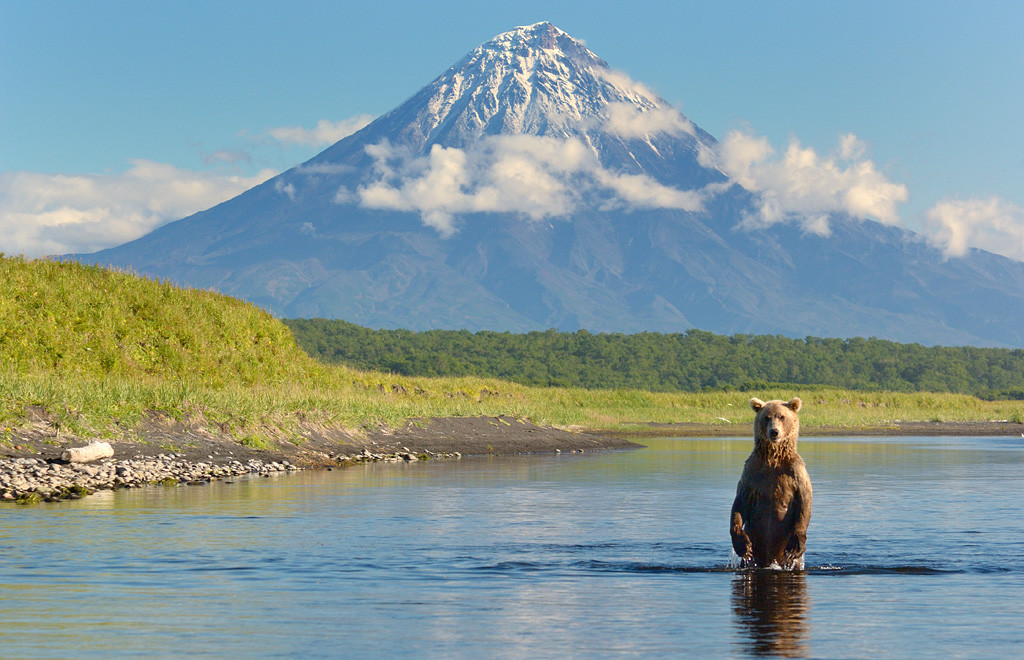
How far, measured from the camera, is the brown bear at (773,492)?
48.5 feet

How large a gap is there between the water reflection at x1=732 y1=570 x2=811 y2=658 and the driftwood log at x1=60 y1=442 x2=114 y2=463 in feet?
53.4

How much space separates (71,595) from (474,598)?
4.31 m

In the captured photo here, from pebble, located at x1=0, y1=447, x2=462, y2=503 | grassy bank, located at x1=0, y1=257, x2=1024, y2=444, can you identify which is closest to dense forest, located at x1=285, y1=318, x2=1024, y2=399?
grassy bank, located at x1=0, y1=257, x2=1024, y2=444

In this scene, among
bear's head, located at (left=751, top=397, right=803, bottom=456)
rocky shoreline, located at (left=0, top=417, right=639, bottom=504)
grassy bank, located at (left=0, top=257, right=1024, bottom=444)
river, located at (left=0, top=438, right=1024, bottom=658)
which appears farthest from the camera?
grassy bank, located at (left=0, top=257, right=1024, bottom=444)

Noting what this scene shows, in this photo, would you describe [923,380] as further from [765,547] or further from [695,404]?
[765,547]

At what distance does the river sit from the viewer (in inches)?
458

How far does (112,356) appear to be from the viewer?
40469 mm

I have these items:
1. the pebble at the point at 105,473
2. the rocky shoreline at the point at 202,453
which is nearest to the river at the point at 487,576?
the pebble at the point at 105,473

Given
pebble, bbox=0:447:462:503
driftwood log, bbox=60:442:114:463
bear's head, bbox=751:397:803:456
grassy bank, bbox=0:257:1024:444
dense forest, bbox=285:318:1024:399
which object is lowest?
pebble, bbox=0:447:462:503

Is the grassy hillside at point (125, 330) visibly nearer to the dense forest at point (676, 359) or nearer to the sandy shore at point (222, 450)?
the sandy shore at point (222, 450)

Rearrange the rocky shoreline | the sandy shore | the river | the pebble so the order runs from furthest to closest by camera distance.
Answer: the sandy shore → the rocky shoreline → the pebble → the river

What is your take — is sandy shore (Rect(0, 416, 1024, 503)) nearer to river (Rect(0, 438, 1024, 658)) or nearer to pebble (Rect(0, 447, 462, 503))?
pebble (Rect(0, 447, 462, 503))

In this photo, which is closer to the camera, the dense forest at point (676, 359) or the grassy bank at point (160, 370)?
the grassy bank at point (160, 370)

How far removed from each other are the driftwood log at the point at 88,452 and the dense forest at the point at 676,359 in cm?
11025
